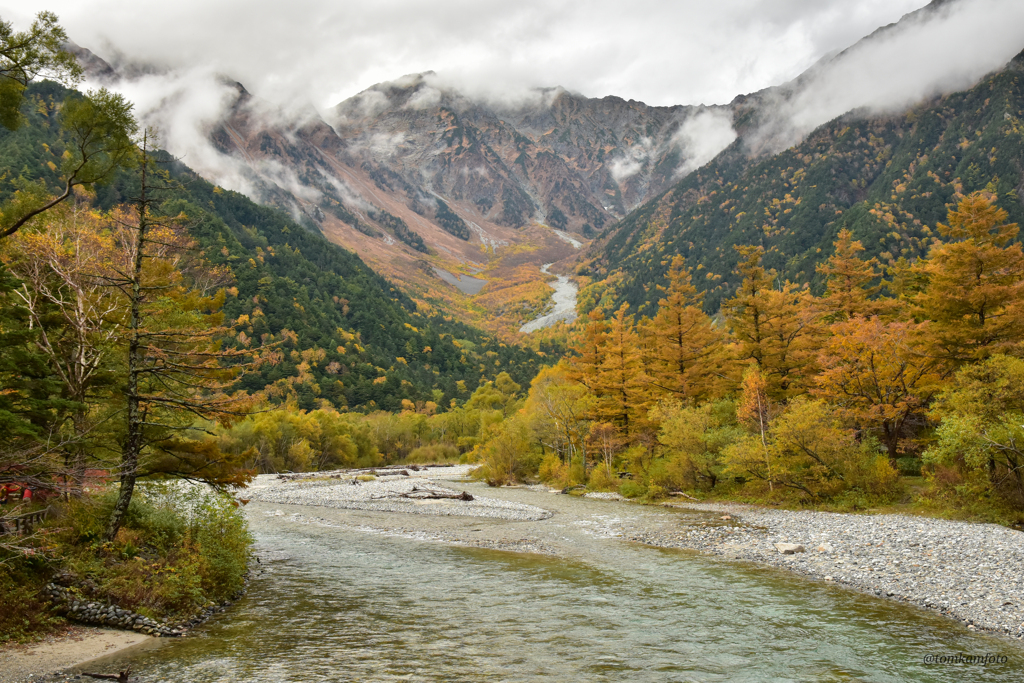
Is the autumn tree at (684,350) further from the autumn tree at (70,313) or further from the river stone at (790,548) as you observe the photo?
the autumn tree at (70,313)

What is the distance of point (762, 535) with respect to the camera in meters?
25.4

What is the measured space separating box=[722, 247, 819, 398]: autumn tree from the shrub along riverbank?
125ft

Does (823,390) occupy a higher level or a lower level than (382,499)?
higher

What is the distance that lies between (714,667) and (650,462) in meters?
32.9

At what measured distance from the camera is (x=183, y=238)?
56.5 feet

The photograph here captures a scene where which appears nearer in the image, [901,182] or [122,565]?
[122,565]

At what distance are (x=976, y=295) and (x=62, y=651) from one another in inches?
1622

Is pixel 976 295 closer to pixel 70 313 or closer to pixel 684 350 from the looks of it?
pixel 684 350

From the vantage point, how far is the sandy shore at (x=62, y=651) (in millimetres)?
10945

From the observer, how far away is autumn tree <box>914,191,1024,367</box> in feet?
94.7

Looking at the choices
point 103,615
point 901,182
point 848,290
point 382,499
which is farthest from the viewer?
point 901,182

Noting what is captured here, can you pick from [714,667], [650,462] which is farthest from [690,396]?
[714,667]

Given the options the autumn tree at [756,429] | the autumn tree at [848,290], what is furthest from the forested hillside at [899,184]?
the autumn tree at [756,429]

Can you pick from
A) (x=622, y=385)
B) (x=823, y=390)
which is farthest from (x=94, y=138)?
(x=622, y=385)
